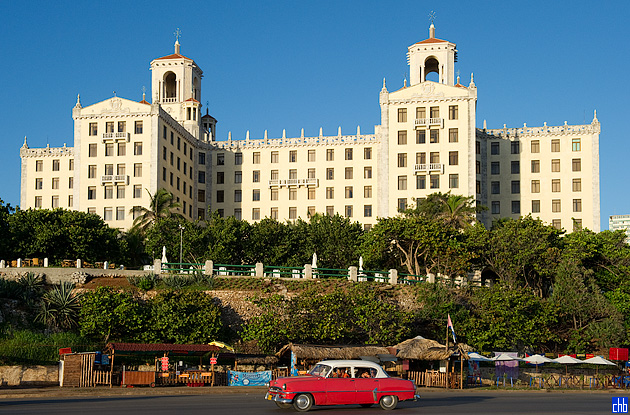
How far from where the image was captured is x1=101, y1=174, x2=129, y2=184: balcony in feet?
292

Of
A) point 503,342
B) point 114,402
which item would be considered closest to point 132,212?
point 503,342

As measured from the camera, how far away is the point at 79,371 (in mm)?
39625

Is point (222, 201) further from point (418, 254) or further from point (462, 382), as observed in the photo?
point (462, 382)

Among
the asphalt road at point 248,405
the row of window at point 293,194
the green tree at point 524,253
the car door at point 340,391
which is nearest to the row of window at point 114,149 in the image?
the row of window at point 293,194

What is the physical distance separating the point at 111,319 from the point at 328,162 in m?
50.4

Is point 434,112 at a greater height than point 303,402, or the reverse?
A: point 434,112

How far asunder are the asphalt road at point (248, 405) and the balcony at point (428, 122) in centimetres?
5446

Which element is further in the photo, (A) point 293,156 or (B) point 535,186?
(A) point 293,156

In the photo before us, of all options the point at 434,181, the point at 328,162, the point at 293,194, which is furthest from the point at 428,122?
the point at 293,194

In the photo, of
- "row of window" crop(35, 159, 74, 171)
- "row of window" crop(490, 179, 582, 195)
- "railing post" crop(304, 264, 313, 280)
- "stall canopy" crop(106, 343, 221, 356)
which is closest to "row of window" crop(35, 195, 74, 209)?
"row of window" crop(35, 159, 74, 171)

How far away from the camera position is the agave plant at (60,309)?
173 feet

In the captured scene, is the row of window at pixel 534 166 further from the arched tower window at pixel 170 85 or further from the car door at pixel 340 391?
the car door at pixel 340 391

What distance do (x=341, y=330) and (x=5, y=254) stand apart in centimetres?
3523

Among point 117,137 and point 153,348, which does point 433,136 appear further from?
point 153,348
